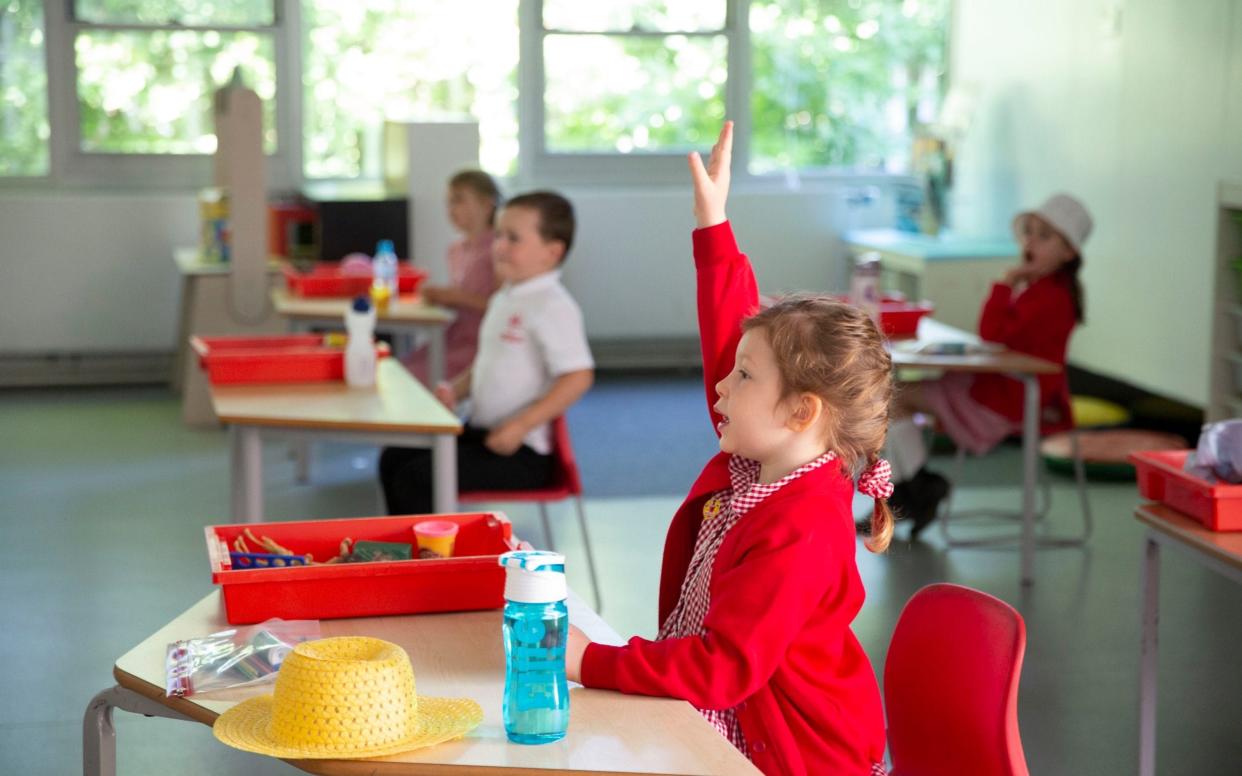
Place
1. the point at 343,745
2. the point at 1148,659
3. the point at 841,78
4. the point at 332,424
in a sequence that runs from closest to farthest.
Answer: the point at 343,745, the point at 1148,659, the point at 332,424, the point at 841,78

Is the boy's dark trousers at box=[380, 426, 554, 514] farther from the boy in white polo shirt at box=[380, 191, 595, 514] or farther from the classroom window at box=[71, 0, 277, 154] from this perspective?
the classroom window at box=[71, 0, 277, 154]

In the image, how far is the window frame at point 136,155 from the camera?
7457 mm

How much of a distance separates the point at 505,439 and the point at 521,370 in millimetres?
228

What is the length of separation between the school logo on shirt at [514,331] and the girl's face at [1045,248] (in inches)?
74.5

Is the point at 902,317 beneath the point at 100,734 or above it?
above

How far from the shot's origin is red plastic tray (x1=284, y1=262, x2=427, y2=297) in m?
5.52

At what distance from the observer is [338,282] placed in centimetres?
557

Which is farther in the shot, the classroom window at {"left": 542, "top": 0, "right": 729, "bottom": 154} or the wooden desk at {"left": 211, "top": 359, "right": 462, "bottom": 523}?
the classroom window at {"left": 542, "top": 0, "right": 729, "bottom": 154}

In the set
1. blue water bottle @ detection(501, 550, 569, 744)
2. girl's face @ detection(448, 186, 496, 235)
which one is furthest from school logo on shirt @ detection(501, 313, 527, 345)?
blue water bottle @ detection(501, 550, 569, 744)

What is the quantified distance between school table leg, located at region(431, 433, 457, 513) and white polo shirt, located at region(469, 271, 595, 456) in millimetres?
474

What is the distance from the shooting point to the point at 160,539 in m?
4.85

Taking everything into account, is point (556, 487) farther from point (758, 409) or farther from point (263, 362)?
point (758, 409)

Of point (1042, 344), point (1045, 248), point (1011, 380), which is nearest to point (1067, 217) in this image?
point (1045, 248)

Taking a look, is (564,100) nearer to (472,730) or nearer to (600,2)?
(600,2)
